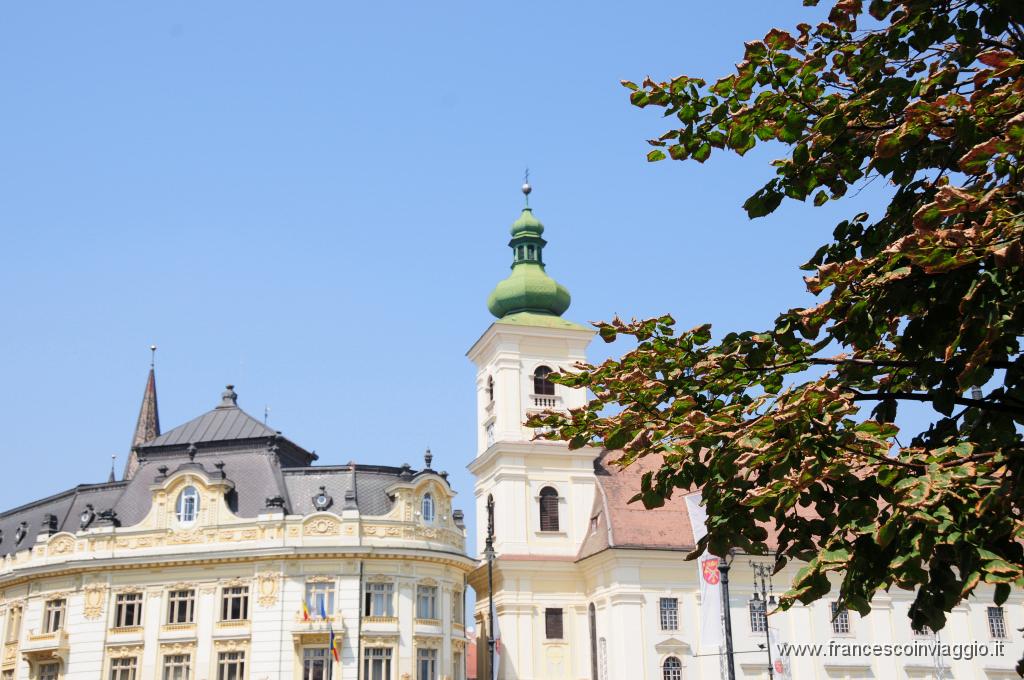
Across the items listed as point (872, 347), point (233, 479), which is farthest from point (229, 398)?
Answer: point (872, 347)

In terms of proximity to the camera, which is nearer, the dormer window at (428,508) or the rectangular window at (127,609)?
the rectangular window at (127,609)

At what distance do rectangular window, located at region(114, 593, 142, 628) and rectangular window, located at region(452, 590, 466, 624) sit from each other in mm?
13136

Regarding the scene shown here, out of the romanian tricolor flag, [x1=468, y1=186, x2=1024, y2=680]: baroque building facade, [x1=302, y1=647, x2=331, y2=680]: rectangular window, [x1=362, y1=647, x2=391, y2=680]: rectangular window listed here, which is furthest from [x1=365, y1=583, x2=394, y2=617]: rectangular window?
[x1=468, y1=186, x2=1024, y2=680]: baroque building facade

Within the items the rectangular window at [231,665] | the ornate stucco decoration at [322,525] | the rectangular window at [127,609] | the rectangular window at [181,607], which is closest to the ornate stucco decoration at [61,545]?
the rectangular window at [127,609]

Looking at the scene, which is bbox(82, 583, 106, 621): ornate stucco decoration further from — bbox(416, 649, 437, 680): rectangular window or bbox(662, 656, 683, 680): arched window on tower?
bbox(662, 656, 683, 680): arched window on tower

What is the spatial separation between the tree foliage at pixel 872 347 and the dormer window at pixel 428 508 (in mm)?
40125

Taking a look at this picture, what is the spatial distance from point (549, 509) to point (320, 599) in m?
12.4

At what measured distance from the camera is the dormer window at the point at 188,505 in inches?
1881

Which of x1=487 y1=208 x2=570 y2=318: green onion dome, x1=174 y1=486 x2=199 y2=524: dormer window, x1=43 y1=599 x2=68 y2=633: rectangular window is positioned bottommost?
x1=43 y1=599 x2=68 y2=633: rectangular window

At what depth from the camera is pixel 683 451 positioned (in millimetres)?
9148

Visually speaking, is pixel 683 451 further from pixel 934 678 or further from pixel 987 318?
pixel 934 678

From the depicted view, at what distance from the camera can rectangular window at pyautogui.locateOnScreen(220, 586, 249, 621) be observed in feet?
151

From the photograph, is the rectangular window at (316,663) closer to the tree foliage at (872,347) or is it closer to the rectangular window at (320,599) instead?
the rectangular window at (320,599)

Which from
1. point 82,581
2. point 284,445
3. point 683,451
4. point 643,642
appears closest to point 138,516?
point 82,581
